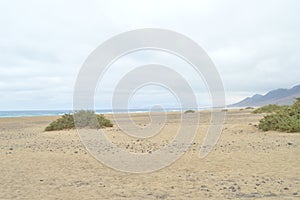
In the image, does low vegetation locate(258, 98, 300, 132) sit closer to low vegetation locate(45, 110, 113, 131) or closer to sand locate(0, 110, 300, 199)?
sand locate(0, 110, 300, 199)

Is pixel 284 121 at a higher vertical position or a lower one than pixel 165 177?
higher

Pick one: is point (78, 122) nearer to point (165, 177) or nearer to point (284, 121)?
point (284, 121)

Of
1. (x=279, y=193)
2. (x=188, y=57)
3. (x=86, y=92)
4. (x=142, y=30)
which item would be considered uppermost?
(x=142, y=30)

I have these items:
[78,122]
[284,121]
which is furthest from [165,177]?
[78,122]

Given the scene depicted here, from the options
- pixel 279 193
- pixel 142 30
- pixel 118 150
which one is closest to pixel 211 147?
pixel 118 150

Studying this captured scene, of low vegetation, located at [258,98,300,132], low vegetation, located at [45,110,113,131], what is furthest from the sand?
low vegetation, located at [45,110,113,131]

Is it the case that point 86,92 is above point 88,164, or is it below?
above

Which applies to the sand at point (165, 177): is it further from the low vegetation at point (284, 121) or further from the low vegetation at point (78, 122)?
the low vegetation at point (78, 122)

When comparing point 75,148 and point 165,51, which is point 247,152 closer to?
point 165,51

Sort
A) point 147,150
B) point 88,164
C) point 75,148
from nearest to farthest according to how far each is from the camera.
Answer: point 88,164
point 147,150
point 75,148

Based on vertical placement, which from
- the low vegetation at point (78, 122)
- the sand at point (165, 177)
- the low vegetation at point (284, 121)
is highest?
the low vegetation at point (78, 122)

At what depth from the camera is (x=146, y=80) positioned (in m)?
15.3

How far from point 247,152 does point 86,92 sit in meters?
6.08

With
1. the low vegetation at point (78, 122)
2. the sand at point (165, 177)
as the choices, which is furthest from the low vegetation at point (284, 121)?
the low vegetation at point (78, 122)
